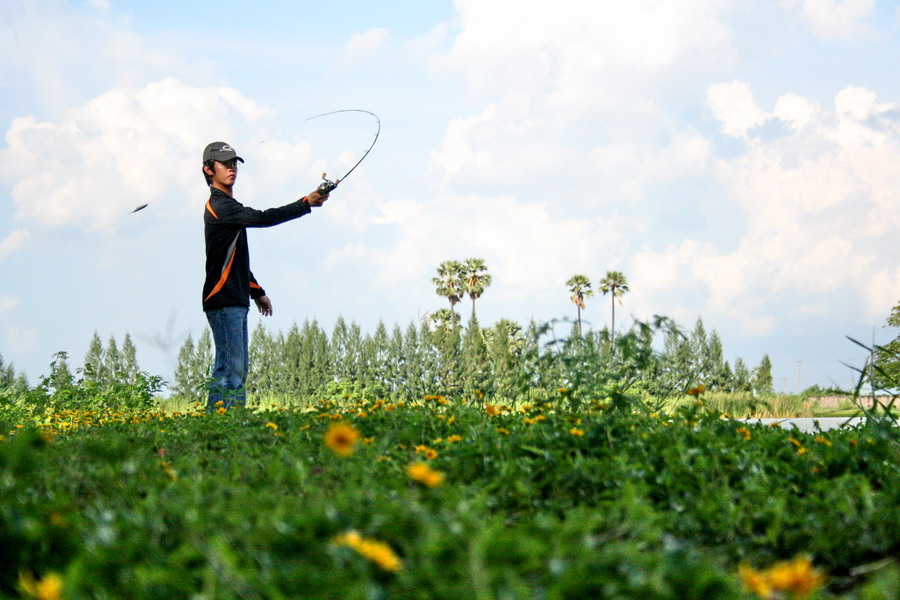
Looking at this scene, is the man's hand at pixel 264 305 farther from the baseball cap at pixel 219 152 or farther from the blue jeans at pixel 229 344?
the baseball cap at pixel 219 152

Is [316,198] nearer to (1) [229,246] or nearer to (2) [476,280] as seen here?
(1) [229,246]

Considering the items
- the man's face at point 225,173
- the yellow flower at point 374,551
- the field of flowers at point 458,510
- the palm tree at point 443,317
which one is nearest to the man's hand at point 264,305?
the man's face at point 225,173

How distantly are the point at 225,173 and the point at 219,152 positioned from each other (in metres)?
0.22

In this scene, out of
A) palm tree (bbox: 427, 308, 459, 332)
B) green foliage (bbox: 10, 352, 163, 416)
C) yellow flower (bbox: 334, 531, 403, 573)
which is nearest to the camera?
yellow flower (bbox: 334, 531, 403, 573)

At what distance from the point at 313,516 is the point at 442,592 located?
456 mm

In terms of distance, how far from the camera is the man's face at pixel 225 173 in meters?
8.20

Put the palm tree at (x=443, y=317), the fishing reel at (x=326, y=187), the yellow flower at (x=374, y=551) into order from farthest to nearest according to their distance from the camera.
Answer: the palm tree at (x=443, y=317), the fishing reel at (x=326, y=187), the yellow flower at (x=374, y=551)

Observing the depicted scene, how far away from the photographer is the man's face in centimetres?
820

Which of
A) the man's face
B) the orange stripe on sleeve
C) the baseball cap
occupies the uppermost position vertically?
the baseball cap

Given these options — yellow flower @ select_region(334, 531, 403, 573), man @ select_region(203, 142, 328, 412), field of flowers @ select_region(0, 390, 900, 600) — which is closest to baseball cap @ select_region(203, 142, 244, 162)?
man @ select_region(203, 142, 328, 412)

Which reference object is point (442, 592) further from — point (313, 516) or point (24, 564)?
point (24, 564)

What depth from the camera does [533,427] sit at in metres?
4.08

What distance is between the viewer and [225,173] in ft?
26.9

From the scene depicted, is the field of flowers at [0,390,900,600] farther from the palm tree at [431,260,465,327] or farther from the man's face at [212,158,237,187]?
the palm tree at [431,260,465,327]
